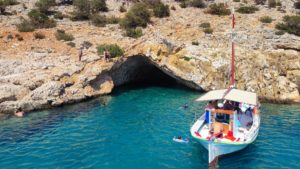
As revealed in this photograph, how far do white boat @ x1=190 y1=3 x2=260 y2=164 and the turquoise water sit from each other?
3.44 feet

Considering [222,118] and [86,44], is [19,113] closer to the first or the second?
[86,44]

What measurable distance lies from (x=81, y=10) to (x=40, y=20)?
7585 millimetres

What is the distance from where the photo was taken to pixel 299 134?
25.8 m

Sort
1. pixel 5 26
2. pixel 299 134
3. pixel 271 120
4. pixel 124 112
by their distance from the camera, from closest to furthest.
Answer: pixel 299 134
pixel 271 120
pixel 124 112
pixel 5 26

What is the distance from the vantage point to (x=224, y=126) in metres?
22.5

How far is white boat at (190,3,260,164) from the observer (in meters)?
20.9

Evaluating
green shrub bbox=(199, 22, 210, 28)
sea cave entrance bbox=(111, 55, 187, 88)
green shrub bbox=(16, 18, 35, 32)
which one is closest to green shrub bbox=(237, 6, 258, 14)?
green shrub bbox=(199, 22, 210, 28)

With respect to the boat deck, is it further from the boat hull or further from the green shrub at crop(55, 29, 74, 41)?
the green shrub at crop(55, 29, 74, 41)

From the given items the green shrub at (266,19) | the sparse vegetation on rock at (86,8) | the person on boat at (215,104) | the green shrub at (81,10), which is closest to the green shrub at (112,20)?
the sparse vegetation on rock at (86,8)

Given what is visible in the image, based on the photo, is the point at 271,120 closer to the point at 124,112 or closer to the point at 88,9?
the point at 124,112

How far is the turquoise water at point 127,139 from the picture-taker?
21.3 meters

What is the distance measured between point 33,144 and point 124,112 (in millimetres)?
10165

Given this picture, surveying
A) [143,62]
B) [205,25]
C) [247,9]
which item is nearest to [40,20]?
[143,62]

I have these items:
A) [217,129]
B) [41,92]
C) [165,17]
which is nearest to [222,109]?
[217,129]
